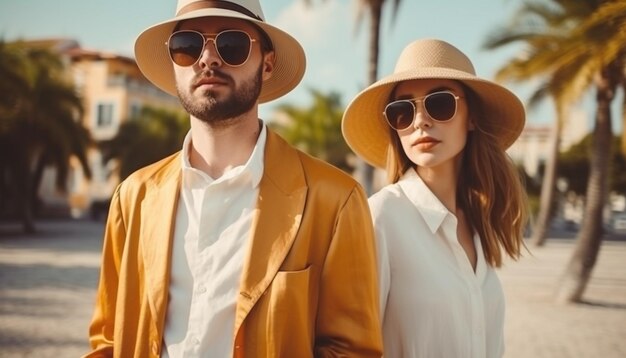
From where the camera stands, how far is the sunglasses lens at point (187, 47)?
1.81 meters

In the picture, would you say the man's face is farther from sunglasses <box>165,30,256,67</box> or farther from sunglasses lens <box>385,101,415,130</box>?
sunglasses lens <box>385,101,415,130</box>

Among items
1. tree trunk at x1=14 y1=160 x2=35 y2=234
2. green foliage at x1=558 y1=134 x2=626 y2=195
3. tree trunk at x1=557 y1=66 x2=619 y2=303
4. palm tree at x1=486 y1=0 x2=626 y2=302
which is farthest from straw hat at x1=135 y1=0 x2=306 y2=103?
green foliage at x1=558 y1=134 x2=626 y2=195

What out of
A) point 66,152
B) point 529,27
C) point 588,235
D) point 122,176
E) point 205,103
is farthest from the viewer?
point 122,176

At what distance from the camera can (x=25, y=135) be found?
20.7m

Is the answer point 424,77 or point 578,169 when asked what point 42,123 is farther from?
point 578,169

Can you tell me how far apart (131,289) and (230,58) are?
0.87 meters

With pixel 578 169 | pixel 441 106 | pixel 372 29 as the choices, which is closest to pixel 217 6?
pixel 441 106

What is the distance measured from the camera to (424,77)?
2199 millimetres

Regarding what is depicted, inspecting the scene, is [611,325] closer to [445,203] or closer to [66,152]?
[445,203]

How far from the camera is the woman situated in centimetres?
200

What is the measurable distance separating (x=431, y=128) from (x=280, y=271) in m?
1.00

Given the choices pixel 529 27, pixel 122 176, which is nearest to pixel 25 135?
pixel 122 176

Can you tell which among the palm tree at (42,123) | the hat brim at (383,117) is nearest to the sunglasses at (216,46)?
the hat brim at (383,117)

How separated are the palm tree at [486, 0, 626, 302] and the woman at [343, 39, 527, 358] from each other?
252 inches
